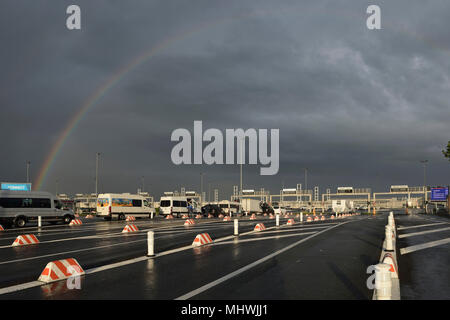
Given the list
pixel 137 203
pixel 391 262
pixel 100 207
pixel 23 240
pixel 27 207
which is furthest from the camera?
pixel 137 203

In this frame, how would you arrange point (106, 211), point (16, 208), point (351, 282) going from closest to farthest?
point (351, 282) → point (16, 208) → point (106, 211)

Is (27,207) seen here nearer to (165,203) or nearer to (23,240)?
(23,240)

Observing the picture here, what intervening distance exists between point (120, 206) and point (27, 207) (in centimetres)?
1047

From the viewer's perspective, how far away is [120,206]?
121 ft

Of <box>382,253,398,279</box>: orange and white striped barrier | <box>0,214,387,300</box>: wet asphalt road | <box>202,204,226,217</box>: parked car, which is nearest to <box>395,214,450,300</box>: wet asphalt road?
<box>382,253,398,279</box>: orange and white striped barrier

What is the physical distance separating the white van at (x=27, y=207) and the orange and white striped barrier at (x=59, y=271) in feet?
65.3

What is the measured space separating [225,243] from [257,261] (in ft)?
17.0

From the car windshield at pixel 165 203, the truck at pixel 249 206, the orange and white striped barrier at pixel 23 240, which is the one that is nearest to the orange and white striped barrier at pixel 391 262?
the orange and white striped barrier at pixel 23 240

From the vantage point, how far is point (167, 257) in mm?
12031

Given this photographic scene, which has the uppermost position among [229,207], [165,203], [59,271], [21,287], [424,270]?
→ [59,271]

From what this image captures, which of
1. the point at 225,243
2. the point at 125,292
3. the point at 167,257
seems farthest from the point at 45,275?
the point at 225,243

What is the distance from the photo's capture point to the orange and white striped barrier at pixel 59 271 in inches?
335

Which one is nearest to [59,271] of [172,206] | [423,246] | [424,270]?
[424,270]
